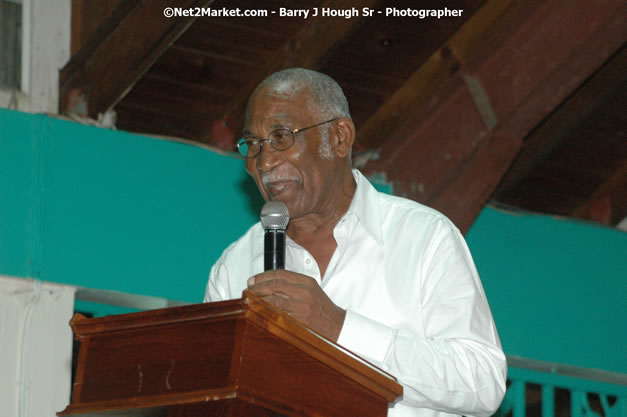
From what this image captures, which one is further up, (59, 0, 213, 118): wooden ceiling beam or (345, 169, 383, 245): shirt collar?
(59, 0, 213, 118): wooden ceiling beam

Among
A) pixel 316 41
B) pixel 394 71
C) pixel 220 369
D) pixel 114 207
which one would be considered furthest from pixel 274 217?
pixel 394 71

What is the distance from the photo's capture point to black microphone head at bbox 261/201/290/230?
2.26 m

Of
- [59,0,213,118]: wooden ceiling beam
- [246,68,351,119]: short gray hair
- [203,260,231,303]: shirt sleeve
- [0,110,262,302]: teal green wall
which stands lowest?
[203,260,231,303]: shirt sleeve

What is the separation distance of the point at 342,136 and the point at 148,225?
172 cm

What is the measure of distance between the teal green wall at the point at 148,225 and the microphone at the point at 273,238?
2007mm

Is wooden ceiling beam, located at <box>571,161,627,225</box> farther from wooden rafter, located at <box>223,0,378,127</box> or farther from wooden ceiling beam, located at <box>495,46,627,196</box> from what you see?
wooden rafter, located at <box>223,0,378,127</box>

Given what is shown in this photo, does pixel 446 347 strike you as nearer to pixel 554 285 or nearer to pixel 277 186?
pixel 277 186

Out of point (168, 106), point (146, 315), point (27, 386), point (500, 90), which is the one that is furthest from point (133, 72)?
point (146, 315)

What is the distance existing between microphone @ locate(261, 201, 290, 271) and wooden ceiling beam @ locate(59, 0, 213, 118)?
2.12 meters

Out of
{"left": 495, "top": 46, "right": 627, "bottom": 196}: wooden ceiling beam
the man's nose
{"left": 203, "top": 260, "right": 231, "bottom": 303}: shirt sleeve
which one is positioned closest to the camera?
the man's nose

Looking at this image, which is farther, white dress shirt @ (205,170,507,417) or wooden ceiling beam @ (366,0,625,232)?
wooden ceiling beam @ (366,0,625,232)

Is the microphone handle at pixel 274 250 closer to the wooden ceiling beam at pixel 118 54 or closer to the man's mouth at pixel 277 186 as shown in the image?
the man's mouth at pixel 277 186

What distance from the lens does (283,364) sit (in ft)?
6.26

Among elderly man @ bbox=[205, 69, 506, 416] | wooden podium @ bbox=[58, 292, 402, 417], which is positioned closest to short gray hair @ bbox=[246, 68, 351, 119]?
elderly man @ bbox=[205, 69, 506, 416]
